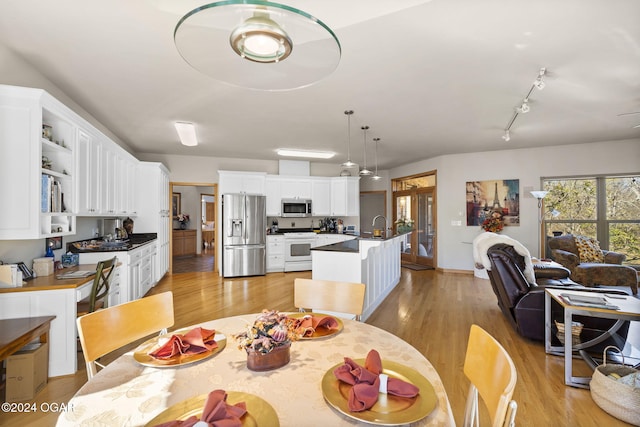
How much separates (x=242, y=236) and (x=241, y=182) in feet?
4.00

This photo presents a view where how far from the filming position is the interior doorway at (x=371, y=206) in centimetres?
872

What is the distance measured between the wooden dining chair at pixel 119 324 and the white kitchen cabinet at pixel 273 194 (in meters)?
5.13

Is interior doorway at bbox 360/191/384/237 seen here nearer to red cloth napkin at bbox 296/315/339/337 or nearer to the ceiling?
the ceiling

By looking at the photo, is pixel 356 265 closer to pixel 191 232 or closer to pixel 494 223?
pixel 494 223

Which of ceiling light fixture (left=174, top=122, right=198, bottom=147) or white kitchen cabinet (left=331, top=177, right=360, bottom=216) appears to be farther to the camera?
white kitchen cabinet (left=331, top=177, right=360, bottom=216)

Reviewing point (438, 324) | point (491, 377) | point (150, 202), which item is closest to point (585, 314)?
point (438, 324)

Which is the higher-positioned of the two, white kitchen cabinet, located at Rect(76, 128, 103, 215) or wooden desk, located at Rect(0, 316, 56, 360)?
white kitchen cabinet, located at Rect(76, 128, 103, 215)

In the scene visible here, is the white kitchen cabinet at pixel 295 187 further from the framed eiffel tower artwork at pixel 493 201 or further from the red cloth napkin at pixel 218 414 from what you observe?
the red cloth napkin at pixel 218 414

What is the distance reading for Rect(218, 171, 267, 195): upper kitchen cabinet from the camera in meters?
6.31

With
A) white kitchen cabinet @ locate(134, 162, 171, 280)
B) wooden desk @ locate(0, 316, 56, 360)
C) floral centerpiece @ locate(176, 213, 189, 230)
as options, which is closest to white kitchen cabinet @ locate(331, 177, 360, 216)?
white kitchen cabinet @ locate(134, 162, 171, 280)

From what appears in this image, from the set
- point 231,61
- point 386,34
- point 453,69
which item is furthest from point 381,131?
point 231,61

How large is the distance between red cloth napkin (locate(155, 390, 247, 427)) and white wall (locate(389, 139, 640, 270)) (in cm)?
664

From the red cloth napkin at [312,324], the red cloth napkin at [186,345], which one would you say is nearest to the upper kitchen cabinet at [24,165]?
the red cloth napkin at [186,345]

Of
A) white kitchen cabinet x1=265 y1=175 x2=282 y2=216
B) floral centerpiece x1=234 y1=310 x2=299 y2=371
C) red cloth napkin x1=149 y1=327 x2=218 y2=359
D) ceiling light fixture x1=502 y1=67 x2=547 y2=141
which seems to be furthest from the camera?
white kitchen cabinet x1=265 y1=175 x2=282 y2=216
